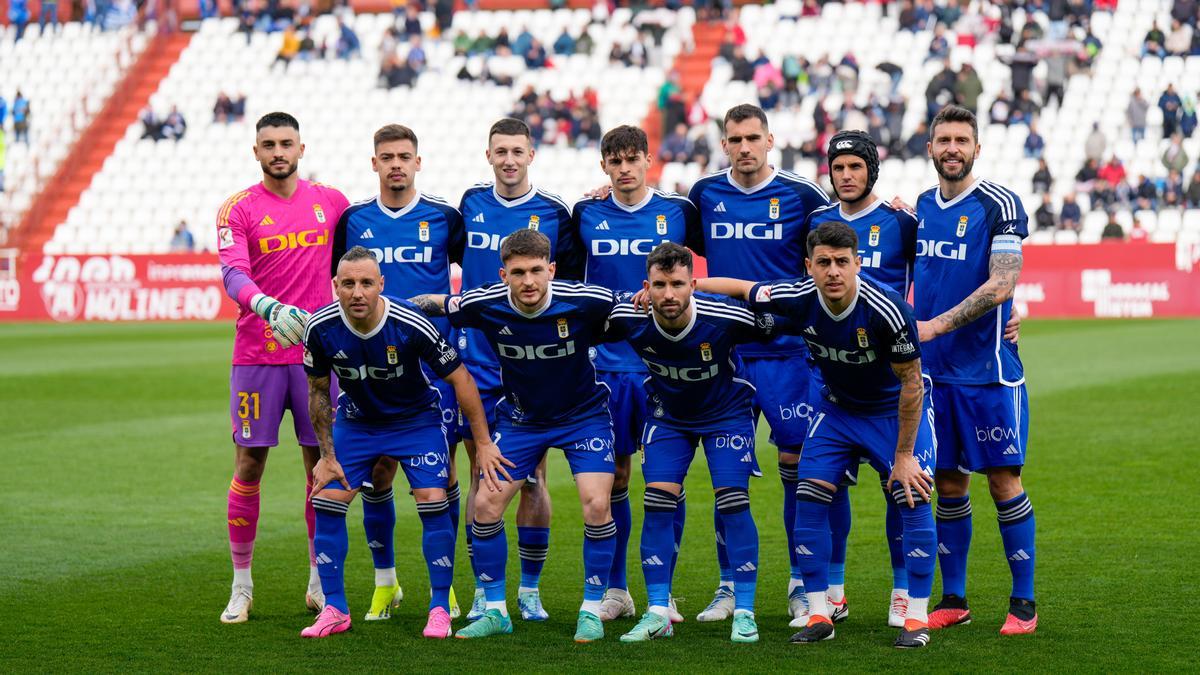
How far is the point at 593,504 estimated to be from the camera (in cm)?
700

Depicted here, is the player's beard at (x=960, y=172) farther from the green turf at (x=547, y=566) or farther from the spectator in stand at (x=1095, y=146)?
the spectator in stand at (x=1095, y=146)

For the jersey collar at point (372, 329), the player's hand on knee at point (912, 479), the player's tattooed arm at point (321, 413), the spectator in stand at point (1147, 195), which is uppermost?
the spectator in stand at point (1147, 195)

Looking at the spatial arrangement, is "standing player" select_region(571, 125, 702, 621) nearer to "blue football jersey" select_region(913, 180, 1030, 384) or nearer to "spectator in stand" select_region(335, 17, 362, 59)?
"blue football jersey" select_region(913, 180, 1030, 384)

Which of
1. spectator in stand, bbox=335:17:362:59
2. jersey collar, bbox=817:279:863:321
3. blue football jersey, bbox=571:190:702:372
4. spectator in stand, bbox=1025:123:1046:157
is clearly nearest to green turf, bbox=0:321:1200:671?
blue football jersey, bbox=571:190:702:372

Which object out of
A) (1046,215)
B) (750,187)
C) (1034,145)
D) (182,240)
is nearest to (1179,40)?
(1034,145)

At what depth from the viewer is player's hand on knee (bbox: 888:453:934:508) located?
21.6ft

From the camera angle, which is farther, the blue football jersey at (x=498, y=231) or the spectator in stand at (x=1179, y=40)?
the spectator in stand at (x=1179, y=40)

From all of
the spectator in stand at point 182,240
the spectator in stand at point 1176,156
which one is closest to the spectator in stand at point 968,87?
the spectator in stand at point 1176,156

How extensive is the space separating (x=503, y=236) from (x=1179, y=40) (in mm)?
25740

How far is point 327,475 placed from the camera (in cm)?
711

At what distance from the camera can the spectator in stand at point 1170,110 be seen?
92.8 ft

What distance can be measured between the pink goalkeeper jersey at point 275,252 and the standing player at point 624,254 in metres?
1.40

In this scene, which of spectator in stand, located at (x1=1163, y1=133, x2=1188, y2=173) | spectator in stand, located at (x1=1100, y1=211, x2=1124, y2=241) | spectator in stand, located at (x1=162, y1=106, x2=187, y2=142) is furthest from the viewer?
spectator in stand, located at (x1=162, y1=106, x2=187, y2=142)

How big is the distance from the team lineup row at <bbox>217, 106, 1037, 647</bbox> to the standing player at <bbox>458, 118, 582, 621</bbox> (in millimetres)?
15
